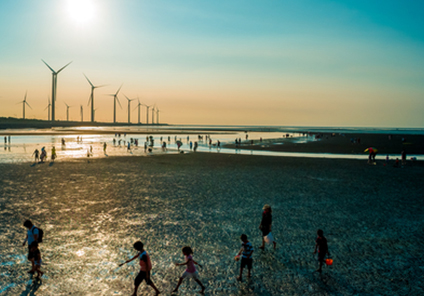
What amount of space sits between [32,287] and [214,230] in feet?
23.5

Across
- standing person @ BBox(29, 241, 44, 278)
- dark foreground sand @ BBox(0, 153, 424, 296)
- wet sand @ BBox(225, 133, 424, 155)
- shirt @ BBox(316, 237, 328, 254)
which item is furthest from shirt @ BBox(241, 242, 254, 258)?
wet sand @ BBox(225, 133, 424, 155)

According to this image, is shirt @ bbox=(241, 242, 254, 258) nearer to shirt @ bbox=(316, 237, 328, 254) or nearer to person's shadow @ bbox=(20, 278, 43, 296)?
shirt @ bbox=(316, 237, 328, 254)

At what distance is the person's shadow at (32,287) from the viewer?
340 inches

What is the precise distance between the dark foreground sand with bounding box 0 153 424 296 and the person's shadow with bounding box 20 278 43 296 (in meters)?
0.05

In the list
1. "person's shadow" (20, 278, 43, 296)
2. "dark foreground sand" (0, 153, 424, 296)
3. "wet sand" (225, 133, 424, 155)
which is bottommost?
"person's shadow" (20, 278, 43, 296)

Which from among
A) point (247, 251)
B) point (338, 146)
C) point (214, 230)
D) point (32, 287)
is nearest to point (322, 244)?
point (247, 251)

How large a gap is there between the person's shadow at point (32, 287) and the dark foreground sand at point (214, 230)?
0.16 feet

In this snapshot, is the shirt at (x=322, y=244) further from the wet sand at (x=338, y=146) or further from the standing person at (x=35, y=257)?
the wet sand at (x=338, y=146)

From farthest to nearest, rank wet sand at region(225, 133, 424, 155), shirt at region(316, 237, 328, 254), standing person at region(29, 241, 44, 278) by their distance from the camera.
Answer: wet sand at region(225, 133, 424, 155) < shirt at region(316, 237, 328, 254) < standing person at region(29, 241, 44, 278)

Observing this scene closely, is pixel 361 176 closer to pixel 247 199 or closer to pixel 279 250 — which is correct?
pixel 247 199

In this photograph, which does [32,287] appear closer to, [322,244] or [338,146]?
[322,244]

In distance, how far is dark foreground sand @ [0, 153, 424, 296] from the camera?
9.39 m

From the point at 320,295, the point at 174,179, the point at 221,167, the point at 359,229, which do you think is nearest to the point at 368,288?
the point at 320,295

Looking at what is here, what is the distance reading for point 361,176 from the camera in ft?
95.5
